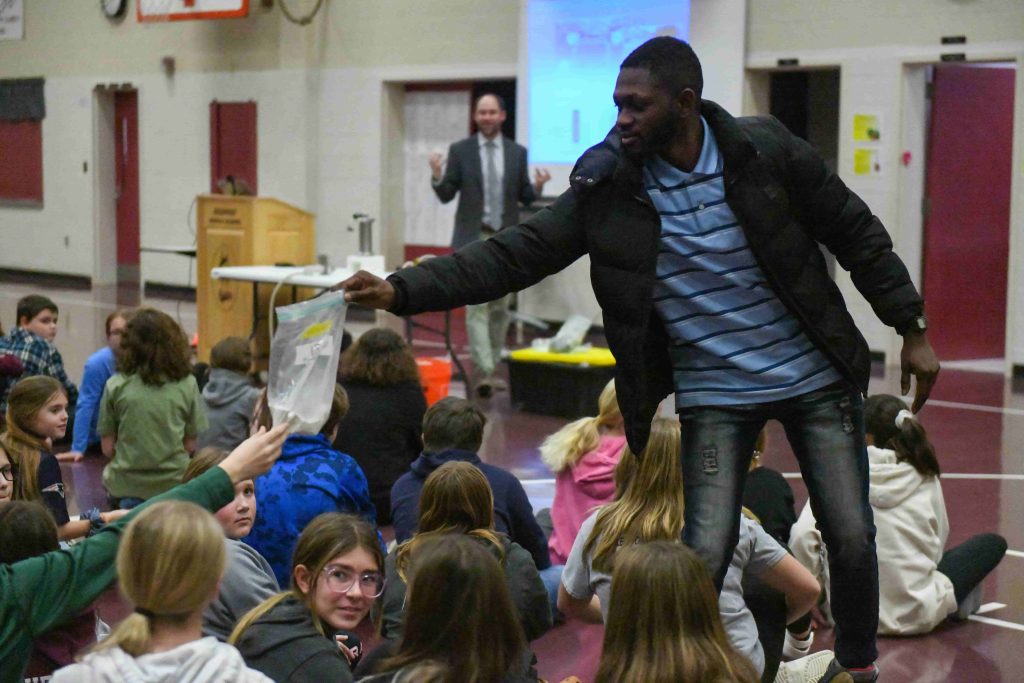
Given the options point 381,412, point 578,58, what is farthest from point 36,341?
point 578,58

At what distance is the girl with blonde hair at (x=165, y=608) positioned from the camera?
2.06m

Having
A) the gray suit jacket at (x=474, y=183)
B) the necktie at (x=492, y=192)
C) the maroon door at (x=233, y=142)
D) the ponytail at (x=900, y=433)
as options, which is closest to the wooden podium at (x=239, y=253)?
the gray suit jacket at (x=474, y=183)

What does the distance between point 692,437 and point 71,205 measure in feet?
50.2

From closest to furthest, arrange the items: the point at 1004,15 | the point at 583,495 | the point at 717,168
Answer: the point at 717,168
the point at 583,495
the point at 1004,15

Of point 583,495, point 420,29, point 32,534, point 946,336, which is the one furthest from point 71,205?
point 32,534

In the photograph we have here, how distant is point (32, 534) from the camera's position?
2893 millimetres

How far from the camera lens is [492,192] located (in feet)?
31.0

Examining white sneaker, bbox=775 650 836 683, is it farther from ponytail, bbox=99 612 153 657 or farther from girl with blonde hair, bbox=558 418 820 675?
ponytail, bbox=99 612 153 657

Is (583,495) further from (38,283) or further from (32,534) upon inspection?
(38,283)

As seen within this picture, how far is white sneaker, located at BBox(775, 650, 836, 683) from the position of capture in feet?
12.0

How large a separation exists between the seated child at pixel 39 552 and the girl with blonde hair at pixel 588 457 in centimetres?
198

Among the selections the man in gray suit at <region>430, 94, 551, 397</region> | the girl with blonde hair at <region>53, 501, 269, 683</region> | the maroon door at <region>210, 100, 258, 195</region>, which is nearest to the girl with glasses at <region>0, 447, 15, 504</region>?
the girl with blonde hair at <region>53, 501, 269, 683</region>

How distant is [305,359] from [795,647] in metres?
1.92

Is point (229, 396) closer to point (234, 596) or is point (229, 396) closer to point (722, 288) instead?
point (234, 596)
